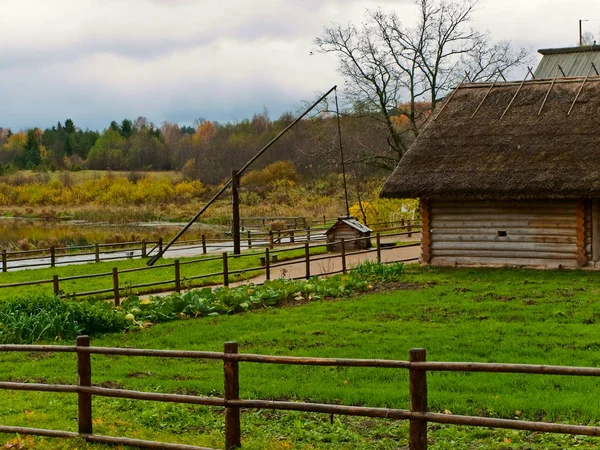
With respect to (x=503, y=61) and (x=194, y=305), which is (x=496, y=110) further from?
(x=503, y=61)

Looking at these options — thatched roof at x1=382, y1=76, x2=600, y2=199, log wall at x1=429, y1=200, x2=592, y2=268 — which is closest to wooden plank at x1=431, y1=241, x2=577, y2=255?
log wall at x1=429, y1=200, x2=592, y2=268

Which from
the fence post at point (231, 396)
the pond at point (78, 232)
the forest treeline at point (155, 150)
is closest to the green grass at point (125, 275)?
the fence post at point (231, 396)

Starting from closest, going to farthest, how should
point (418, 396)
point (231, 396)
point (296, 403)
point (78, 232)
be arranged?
point (418, 396), point (296, 403), point (231, 396), point (78, 232)

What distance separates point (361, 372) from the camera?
10453mm

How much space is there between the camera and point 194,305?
1628 cm

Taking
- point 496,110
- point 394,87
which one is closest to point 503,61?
point 394,87

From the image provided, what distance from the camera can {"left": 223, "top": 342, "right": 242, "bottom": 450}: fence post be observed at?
7.12 metres

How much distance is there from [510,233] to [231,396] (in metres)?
16.3

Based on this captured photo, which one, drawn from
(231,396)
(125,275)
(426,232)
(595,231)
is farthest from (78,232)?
(231,396)

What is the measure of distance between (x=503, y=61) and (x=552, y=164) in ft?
68.9

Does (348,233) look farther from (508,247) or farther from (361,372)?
(361,372)

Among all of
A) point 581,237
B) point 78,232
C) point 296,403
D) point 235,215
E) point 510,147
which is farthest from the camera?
point 78,232

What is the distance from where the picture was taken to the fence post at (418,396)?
6457 mm

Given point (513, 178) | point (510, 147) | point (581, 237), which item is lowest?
point (581, 237)
